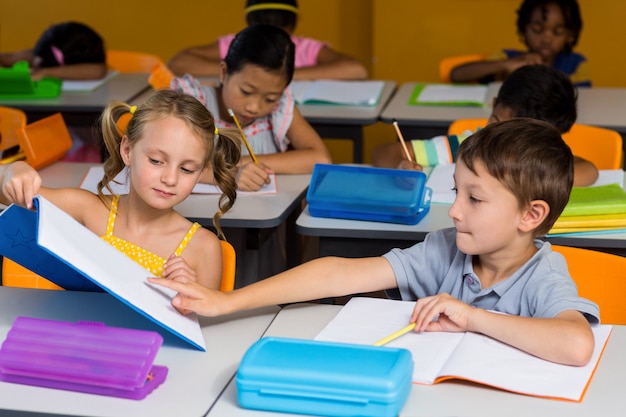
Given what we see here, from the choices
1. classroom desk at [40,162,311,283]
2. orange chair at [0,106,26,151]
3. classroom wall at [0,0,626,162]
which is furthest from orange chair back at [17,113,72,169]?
classroom wall at [0,0,626,162]

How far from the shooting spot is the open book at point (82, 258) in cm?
129

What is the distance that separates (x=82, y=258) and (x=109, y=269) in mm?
72

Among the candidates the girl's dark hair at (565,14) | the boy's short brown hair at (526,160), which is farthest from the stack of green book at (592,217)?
the girl's dark hair at (565,14)

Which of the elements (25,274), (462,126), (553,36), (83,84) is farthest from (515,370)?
(553,36)

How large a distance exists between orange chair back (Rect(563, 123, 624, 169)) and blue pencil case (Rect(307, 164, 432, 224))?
2.90 ft

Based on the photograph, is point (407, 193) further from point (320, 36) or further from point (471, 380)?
point (320, 36)

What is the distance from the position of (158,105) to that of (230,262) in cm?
34

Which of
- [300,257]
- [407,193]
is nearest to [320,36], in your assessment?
[300,257]

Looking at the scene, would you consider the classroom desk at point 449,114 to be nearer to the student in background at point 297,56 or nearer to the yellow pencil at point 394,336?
the student in background at point 297,56

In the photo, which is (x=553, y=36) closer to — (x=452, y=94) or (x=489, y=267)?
(x=452, y=94)

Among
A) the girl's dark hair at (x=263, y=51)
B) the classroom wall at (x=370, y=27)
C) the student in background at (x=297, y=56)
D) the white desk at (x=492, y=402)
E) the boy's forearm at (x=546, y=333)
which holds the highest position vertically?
the girl's dark hair at (x=263, y=51)

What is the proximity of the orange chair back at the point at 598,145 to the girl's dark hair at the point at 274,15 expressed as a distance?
1.33 m

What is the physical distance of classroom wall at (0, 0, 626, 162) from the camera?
5.04 m

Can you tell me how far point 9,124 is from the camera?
2.93 m
